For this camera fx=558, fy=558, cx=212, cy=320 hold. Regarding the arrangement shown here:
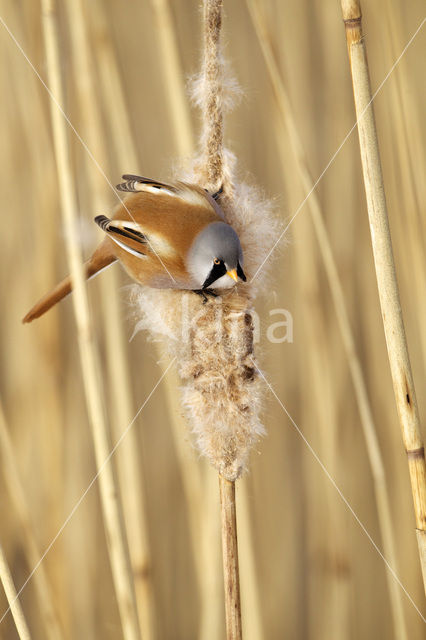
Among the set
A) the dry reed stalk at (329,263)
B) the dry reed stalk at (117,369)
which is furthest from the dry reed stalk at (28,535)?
the dry reed stalk at (329,263)

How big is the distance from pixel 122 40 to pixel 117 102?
12 centimetres

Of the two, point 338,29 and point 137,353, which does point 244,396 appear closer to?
point 137,353

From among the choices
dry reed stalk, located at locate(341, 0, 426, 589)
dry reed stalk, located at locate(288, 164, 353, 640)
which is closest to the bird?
dry reed stalk, located at locate(341, 0, 426, 589)

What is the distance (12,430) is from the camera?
2.76 feet

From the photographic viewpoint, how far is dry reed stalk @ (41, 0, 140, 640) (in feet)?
2.09

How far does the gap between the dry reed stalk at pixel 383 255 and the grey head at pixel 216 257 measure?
0.45 feet

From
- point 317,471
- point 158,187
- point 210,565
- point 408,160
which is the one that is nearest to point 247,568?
point 210,565

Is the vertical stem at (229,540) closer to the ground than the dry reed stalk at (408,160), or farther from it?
closer to the ground

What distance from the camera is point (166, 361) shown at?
2.76 ft

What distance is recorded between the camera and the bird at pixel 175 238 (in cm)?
56

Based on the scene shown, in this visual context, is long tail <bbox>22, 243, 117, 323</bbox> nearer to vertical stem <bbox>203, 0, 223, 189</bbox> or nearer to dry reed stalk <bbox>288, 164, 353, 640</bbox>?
vertical stem <bbox>203, 0, 223, 189</bbox>

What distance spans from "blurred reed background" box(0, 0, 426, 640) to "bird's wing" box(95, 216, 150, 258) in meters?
0.18

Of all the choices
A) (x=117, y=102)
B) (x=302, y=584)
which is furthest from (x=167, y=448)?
(x=117, y=102)

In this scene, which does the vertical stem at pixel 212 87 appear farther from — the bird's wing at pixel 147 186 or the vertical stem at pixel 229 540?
the vertical stem at pixel 229 540
